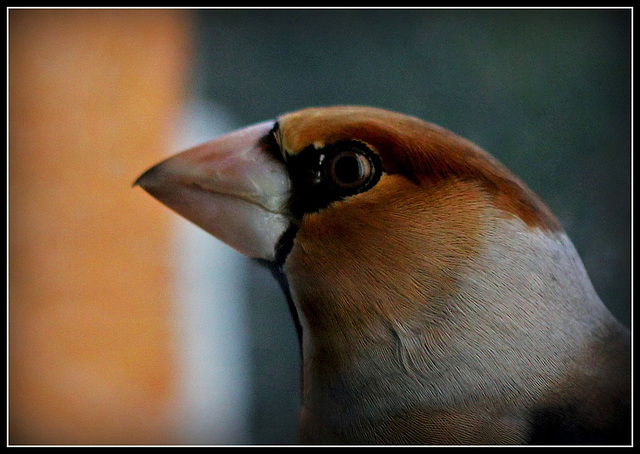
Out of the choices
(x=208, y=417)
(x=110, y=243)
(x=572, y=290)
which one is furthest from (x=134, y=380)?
(x=572, y=290)

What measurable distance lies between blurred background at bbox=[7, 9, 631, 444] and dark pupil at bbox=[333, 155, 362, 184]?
189mm

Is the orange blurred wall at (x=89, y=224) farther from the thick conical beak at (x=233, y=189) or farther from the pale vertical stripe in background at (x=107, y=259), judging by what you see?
the thick conical beak at (x=233, y=189)

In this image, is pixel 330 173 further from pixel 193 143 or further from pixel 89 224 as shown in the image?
pixel 89 224

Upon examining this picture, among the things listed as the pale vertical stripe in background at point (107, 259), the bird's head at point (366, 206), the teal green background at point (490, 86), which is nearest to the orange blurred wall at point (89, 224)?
the pale vertical stripe in background at point (107, 259)

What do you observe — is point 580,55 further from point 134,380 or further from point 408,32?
point 134,380

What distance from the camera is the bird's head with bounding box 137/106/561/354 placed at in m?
0.66

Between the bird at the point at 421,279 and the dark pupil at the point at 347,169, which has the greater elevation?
the dark pupil at the point at 347,169

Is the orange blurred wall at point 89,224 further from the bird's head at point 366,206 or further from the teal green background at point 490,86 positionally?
the bird's head at point 366,206

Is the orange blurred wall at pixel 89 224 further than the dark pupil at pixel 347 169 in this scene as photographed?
Yes

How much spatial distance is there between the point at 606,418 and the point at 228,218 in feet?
1.77

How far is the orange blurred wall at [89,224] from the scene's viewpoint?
0.88m

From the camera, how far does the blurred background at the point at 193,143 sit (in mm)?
801

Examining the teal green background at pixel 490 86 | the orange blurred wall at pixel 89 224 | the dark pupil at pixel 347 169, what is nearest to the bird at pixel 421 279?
the dark pupil at pixel 347 169

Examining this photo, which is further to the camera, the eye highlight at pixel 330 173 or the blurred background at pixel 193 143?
the blurred background at pixel 193 143
